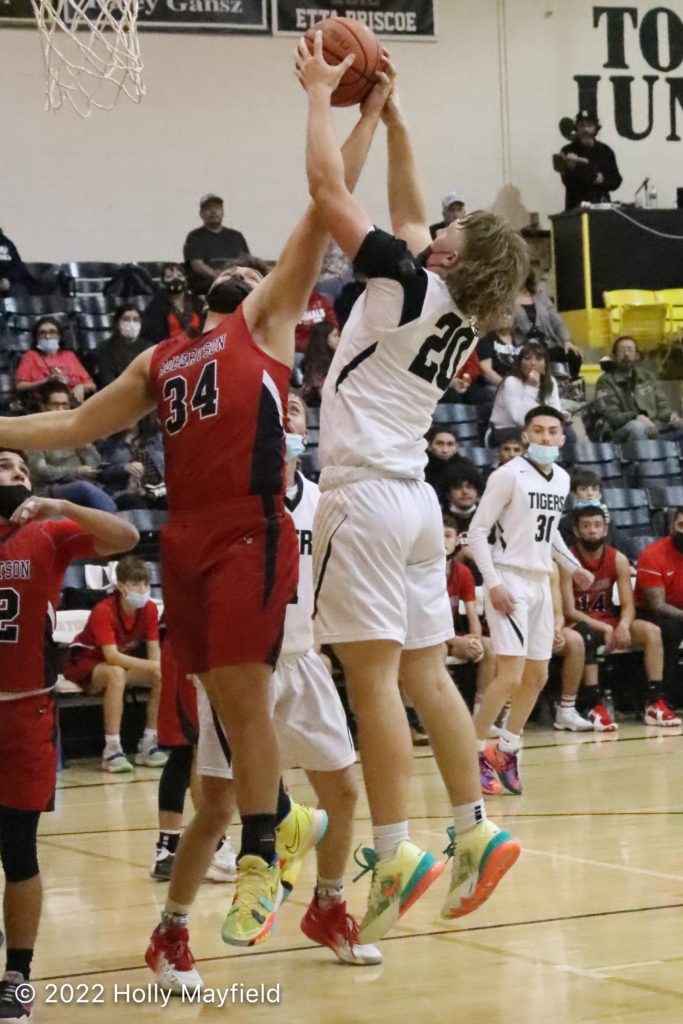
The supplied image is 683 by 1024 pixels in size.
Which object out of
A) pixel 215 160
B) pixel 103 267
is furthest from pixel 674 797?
pixel 215 160

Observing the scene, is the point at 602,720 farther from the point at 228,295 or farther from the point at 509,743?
the point at 228,295

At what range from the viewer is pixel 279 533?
4102 millimetres

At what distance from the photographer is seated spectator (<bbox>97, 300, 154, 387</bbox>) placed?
1329 centimetres

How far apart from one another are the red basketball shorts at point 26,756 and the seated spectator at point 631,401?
10.7 meters

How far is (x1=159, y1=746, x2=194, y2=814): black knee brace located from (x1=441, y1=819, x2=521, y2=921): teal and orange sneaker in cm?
219

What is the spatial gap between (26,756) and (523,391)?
30.8 feet

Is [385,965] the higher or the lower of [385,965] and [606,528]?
the lower

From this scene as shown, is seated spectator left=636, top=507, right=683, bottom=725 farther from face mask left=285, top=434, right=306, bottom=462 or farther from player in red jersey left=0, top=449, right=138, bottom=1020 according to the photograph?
player in red jersey left=0, top=449, right=138, bottom=1020

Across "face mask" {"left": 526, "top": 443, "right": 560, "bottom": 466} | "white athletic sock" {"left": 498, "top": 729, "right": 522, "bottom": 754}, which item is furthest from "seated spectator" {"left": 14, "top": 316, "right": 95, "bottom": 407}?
"white athletic sock" {"left": 498, "top": 729, "right": 522, "bottom": 754}

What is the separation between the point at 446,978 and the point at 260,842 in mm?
992

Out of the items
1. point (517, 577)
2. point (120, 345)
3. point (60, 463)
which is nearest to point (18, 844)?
point (517, 577)

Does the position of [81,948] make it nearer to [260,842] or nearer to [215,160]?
[260,842]

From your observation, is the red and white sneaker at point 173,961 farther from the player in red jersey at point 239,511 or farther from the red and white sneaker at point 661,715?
the red and white sneaker at point 661,715

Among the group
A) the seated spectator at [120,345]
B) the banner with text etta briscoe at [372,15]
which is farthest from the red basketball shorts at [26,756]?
the banner with text etta briscoe at [372,15]
